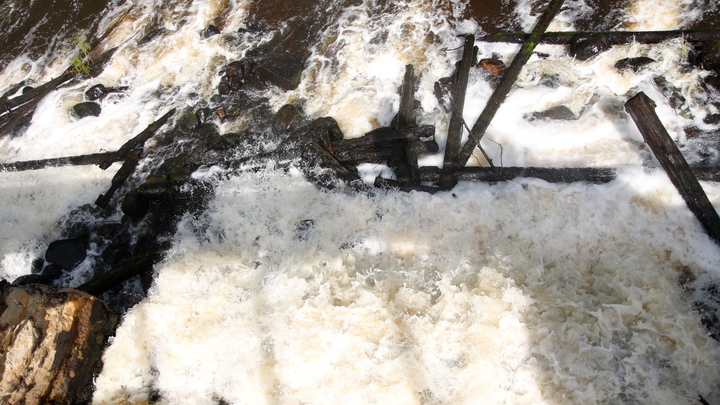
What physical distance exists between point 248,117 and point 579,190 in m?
6.43

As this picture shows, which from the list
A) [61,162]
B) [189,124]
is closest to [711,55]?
[189,124]

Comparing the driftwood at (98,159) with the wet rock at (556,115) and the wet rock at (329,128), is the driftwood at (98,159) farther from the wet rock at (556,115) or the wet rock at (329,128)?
the wet rock at (556,115)

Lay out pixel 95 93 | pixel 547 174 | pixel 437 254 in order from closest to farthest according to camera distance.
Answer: pixel 437 254 < pixel 547 174 < pixel 95 93

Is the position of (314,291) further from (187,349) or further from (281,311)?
(187,349)

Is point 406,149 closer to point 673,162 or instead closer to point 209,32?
point 673,162

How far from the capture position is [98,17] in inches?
416

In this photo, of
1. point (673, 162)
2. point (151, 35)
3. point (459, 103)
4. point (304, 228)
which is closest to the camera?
point (673, 162)

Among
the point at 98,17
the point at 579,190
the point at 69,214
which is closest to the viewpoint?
the point at 579,190

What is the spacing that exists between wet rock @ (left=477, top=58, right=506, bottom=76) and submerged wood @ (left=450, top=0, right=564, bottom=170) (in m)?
0.19

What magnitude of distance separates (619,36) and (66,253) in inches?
436

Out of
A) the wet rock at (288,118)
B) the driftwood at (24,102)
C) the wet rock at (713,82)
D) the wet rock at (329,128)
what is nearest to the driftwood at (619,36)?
the wet rock at (713,82)

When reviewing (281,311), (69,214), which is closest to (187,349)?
(281,311)

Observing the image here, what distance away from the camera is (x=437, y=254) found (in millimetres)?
5641

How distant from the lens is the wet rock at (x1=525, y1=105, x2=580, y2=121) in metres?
6.60
